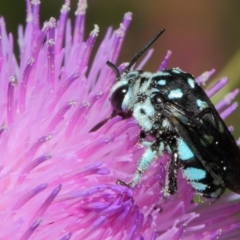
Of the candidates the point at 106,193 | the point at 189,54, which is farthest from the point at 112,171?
the point at 189,54

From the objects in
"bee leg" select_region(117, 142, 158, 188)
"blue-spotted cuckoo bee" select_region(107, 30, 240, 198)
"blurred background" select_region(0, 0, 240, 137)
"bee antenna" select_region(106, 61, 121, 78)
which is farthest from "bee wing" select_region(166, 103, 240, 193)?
"blurred background" select_region(0, 0, 240, 137)

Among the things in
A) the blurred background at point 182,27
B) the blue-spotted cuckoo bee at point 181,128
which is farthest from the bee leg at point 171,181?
the blurred background at point 182,27

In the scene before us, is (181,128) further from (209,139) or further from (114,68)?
(114,68)

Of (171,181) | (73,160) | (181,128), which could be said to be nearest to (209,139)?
(181,128)

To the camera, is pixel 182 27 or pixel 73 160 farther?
pixel 182 27

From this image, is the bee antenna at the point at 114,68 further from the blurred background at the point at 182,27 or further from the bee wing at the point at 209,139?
the blurred background at the point at 182,27

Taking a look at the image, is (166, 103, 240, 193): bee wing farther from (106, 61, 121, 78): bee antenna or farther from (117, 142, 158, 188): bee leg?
(106, 61, 121, 78): bee antenna

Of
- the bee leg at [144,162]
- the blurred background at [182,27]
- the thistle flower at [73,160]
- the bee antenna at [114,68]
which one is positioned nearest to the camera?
the thistle flower at [73,160]

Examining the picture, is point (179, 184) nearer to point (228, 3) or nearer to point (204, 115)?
point (204, 115)
